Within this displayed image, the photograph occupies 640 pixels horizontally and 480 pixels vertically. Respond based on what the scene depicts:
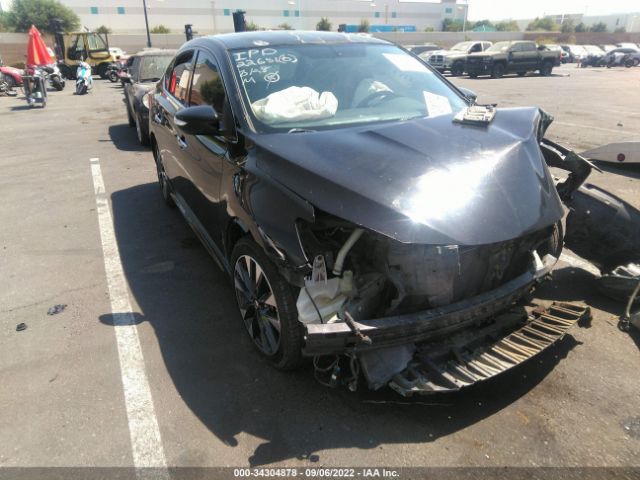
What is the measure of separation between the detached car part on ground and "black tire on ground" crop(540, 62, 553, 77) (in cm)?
2844

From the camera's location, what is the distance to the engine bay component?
2309mm

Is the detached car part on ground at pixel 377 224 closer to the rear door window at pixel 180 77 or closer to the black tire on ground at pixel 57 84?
the rear door window at pixel 180 77

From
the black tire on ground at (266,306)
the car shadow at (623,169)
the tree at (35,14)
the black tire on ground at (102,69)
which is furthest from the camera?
the tree at (35,14)

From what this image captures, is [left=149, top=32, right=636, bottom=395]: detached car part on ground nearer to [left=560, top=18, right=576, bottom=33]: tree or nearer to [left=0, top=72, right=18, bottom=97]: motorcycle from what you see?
[left=0, top=72, right=18, bottom=97]: motorcycle

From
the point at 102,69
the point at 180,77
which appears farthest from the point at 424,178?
the point at 102,69

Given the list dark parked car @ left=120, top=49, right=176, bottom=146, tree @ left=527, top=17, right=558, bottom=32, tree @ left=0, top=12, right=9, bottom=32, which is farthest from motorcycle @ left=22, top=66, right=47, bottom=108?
tree @ left=527, top=17, right=558, bottom=32

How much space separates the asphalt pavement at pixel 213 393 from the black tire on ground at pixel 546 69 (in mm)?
28090

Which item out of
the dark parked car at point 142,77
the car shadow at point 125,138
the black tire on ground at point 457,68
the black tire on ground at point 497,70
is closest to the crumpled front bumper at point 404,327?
the dark parked car at point 142,77

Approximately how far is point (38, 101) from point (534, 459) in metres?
18.4

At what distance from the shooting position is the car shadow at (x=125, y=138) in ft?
30.4

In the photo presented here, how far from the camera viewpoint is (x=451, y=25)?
293 feet

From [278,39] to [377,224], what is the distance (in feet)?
7.25

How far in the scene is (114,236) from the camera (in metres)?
5.09

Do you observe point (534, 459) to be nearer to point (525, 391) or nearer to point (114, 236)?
point (525, 391)
